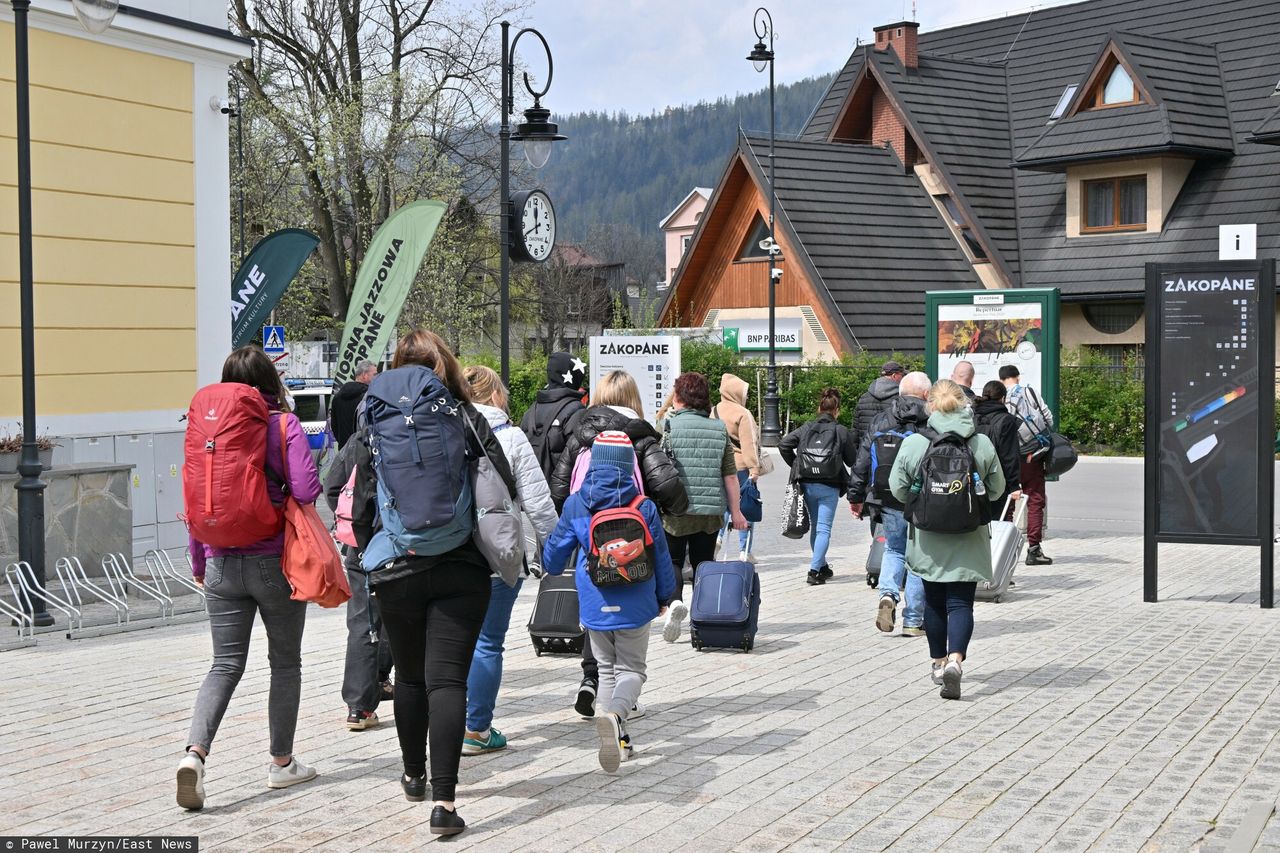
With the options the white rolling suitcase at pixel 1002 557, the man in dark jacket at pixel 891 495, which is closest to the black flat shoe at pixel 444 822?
the man in dark jacket at pixel 891 495

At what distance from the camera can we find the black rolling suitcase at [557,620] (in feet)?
31.3

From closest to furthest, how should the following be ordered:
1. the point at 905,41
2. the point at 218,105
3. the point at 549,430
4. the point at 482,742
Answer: the point at 482,742, the point at 549,430, the point at 218,105, the point at 905,41

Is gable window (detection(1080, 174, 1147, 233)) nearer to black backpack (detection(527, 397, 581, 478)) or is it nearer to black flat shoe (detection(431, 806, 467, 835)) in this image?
black backpack (detection(527, 397, 581, 478))

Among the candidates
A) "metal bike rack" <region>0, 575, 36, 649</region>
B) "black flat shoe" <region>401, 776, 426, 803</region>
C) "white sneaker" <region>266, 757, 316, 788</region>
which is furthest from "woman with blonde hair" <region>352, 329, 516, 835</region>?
"metal bike rack" <region>0, 575, 36, 649</region>

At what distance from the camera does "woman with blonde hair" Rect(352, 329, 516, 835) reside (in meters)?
5.70

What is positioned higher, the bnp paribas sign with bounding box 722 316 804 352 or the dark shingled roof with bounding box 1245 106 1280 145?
the dark shingled roof with bounding box 1245 106 1280 145

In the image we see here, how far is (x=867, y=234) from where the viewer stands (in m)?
37.5

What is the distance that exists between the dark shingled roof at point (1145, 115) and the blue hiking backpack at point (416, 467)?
2937cm

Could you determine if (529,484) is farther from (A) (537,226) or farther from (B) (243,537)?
(A) (537,226)

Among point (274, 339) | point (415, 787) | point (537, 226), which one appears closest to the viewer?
point (415, 787)

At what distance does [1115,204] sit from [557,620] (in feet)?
95.4

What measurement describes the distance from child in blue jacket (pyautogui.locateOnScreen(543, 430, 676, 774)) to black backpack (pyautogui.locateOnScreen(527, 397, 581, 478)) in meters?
2.17

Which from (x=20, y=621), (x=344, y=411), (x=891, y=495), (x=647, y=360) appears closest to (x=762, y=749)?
(x=891, y=495)

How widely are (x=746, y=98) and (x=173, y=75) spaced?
168 metres
